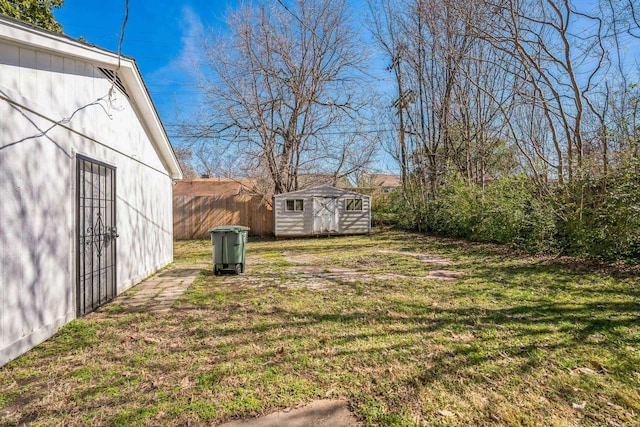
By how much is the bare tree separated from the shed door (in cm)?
215

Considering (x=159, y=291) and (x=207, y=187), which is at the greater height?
(x=207, y=187)

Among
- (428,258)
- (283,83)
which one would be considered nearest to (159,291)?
(428,258)

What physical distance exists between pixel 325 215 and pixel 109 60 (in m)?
10.4

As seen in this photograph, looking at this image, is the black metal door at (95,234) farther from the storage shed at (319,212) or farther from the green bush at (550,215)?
the storage shed at (319,212)

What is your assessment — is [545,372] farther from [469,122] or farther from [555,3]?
[469,122]

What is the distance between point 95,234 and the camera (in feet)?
13.3

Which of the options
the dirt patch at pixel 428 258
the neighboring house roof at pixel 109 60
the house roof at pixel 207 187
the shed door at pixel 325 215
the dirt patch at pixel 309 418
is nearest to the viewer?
the dirt patch at pixel 309 418

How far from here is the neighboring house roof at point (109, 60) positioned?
2.69 metres

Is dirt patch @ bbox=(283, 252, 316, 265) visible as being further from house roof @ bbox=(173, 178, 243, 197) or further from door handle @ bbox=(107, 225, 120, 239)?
house roof @ bbox=(173, 178, 243, 197)

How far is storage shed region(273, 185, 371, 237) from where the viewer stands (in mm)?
13487

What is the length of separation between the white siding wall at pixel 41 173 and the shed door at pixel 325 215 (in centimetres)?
939

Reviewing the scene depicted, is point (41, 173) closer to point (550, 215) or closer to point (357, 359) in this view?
point (357, 359)

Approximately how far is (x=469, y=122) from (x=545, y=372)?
11.6 metres

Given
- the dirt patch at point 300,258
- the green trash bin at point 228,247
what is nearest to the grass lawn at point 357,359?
the green trash bin at point 228,247
